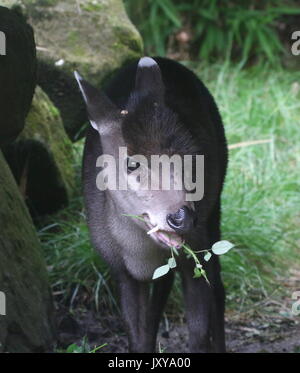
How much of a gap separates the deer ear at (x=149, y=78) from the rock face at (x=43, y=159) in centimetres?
134

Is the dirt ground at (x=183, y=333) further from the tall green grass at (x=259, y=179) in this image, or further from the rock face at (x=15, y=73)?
the rock face at (x=15, y=73)

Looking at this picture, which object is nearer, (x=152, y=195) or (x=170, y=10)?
(x=152, y=195)

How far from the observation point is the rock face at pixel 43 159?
16.3 feet

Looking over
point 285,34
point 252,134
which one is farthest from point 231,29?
point 252,134

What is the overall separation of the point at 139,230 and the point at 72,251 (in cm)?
154

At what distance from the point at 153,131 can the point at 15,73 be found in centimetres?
84


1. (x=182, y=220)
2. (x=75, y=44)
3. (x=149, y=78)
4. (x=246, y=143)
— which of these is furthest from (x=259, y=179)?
(x=182, y=220)

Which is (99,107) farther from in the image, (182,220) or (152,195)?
(182,220)

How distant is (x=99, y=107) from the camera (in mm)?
3723

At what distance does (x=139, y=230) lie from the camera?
3.89 meters

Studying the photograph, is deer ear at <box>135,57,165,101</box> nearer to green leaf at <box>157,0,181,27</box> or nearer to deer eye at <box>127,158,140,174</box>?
deer eye at <box>127,158,140,174</box>

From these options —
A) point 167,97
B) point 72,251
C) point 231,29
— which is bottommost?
point 72,251

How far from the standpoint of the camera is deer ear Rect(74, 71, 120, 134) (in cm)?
369
